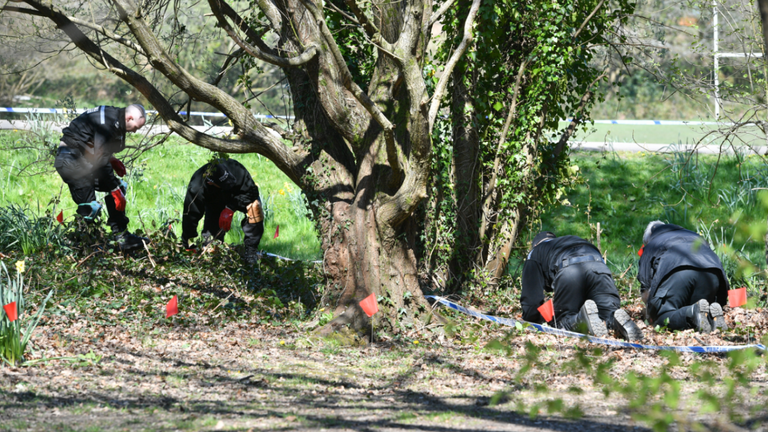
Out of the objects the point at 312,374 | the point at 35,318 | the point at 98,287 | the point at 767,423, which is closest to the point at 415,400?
the point at 312,374

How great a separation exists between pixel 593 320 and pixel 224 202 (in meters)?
3.80

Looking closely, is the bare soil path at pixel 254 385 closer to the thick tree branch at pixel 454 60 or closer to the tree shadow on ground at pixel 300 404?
the tree shadow on ground at pixel 300 404

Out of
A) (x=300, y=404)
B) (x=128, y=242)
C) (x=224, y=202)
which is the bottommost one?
(x=300, y=404)

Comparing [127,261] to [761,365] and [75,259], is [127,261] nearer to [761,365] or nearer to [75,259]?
[75,259]

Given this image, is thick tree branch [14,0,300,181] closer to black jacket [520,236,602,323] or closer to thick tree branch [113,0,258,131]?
thick tree branch [113,0,258,131]

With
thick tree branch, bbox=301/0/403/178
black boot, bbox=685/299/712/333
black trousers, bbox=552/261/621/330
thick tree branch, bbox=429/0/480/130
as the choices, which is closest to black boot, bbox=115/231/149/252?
thick tree branch, bbox=301/0/403/178

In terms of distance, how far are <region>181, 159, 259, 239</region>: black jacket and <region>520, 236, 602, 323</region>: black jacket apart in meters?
2.84

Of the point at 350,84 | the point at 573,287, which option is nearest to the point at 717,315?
the point at 573,287

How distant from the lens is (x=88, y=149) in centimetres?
613

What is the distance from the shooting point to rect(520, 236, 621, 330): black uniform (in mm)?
5516

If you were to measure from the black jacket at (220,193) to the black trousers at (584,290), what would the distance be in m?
3.13

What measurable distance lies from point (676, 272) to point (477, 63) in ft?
7.81

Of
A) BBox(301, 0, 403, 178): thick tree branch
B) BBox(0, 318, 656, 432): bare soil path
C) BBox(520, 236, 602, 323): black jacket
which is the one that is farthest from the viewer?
BBox(520, 236, 602, 323): black jacket

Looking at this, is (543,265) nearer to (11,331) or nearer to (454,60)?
(454,60)
